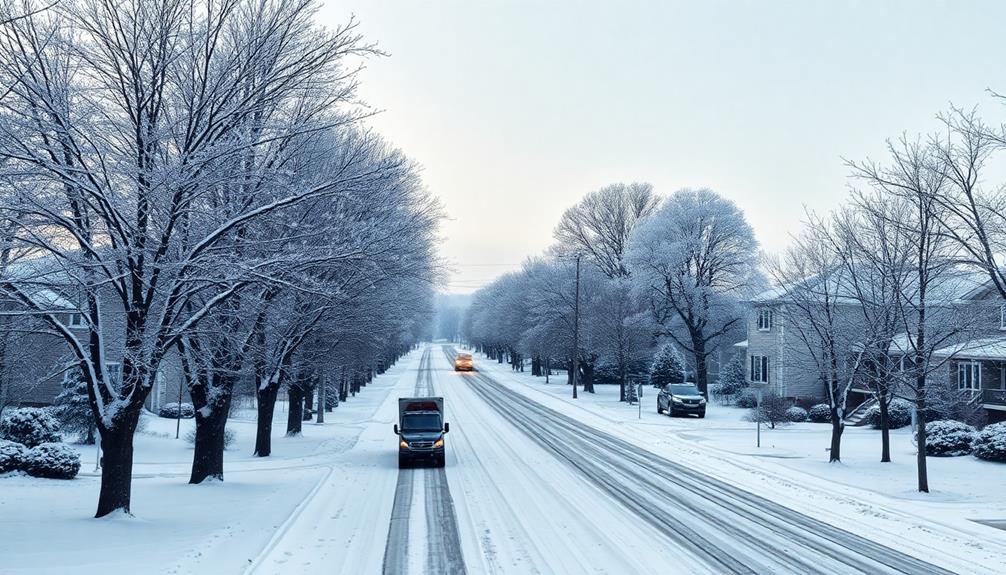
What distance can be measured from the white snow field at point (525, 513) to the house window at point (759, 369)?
20.0m

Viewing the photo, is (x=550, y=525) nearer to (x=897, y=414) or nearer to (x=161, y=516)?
(x=161, y=516)

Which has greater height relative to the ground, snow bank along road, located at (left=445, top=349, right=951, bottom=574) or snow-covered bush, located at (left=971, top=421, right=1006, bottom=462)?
snow-covered bush, located at (left=971, top=421, right=1006, bottom=462)

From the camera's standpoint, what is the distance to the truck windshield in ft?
76.0

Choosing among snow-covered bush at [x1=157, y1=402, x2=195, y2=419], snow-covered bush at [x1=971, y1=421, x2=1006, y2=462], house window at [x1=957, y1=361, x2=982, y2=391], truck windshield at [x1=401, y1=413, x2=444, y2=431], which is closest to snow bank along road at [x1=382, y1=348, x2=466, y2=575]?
truck windshield at [x1=401, y1=413, x2=444, y2=431]

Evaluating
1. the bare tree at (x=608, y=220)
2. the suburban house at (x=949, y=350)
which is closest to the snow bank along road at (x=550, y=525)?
the suburban house at (x=949, y=350)

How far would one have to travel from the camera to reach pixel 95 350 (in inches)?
500

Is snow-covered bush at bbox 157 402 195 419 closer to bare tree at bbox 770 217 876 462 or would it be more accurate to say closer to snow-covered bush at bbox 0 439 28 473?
snow-covered bush at bbox 0 439 28 473

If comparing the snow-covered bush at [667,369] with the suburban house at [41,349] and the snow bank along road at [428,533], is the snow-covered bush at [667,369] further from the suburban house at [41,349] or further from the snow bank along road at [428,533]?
the snow bank along road at [428,533]

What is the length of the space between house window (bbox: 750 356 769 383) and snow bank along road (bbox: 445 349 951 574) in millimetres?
25444

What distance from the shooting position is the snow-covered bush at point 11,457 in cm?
1945

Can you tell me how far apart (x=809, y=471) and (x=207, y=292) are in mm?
16585

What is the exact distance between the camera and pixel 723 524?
47.1ft

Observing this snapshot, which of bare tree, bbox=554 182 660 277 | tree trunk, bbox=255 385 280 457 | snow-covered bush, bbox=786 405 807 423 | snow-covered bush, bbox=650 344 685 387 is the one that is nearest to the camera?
tree trunk, bbox=255 385 280 457

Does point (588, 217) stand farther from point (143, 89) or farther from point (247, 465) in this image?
point (143, 89)
